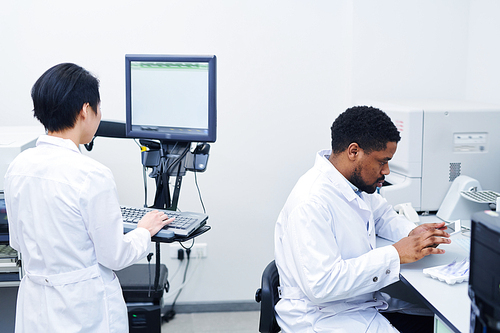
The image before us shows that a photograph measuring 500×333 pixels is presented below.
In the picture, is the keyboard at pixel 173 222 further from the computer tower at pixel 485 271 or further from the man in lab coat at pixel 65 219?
the computer tower at pixel 485 271

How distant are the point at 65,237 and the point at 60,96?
14.1 inches

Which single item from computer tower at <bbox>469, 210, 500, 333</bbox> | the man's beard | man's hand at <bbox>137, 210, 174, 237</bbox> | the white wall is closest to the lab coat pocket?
man's hand at <bbox>137, 210, 174, 237</bbox>

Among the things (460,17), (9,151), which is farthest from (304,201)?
(460,17)

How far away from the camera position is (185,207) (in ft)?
8.32

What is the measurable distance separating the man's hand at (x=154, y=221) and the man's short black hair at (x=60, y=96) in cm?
37

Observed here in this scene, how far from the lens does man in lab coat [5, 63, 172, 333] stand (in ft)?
3.80

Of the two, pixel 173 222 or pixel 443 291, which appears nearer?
pixel 443 291

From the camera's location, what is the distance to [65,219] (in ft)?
3.79

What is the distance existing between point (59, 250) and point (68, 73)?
1.50ft

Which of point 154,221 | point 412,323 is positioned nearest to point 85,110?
point 154,221

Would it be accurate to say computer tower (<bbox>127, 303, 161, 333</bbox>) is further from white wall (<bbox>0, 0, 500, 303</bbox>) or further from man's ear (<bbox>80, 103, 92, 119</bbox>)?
man's ear (<bbox>80, 103, 92, 119</bbox>)

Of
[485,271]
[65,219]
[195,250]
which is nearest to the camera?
[485,271]

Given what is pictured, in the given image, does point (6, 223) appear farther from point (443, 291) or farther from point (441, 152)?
point (441, 152)

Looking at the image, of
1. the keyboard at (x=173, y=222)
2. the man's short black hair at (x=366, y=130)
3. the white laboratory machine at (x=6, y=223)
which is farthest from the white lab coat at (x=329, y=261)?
the white laboratory machine at (x=6, y=223)
